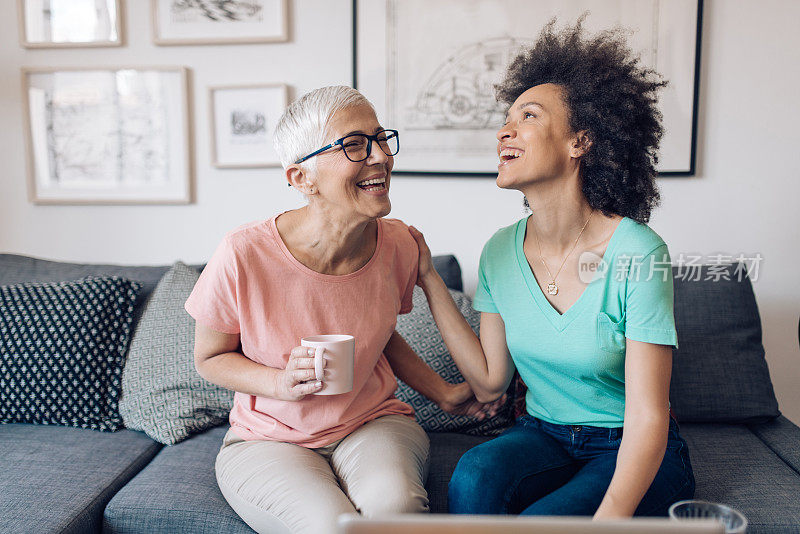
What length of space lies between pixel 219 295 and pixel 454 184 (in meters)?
1.23

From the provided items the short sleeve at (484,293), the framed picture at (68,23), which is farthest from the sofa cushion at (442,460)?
the framed picture at (68,23)

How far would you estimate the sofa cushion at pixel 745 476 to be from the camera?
1.32 meters

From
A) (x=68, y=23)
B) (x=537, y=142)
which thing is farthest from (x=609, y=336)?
(x=68, y=23)

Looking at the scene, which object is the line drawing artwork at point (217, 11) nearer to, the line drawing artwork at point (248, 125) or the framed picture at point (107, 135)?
the framed picture at point (107, 135)

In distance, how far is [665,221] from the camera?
2279mm

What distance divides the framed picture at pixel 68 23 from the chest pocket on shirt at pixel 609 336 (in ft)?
7.04

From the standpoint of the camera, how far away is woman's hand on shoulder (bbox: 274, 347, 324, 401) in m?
1.19

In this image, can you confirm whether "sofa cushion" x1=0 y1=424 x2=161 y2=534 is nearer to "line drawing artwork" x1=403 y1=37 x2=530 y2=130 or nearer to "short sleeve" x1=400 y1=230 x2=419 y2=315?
"short sleeve" x1=400 y1=230 x2=419 y2=315

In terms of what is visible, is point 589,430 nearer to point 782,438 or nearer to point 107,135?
point 782,438

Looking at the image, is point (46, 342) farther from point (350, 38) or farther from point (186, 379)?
point (350, 38)

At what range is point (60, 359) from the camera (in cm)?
179

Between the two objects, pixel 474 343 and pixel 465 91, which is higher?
pixel 465 91

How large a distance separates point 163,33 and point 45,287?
3.62ft

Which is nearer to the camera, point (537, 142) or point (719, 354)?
point (537, 142)
